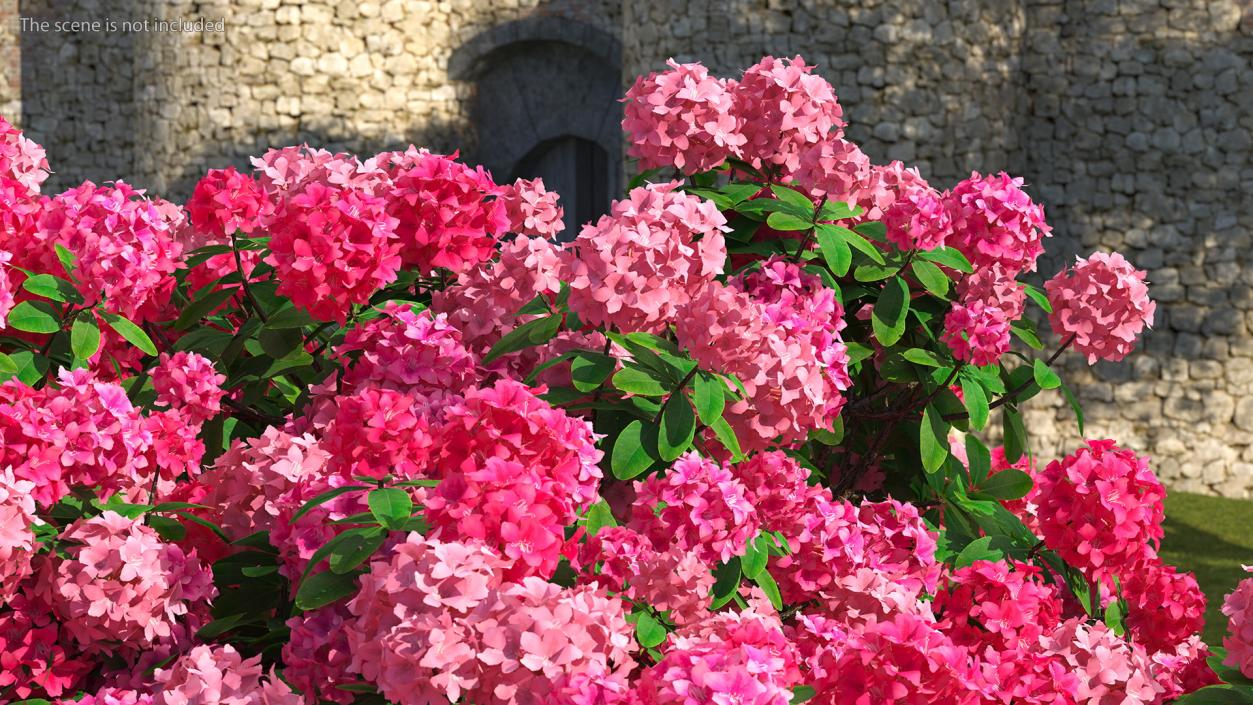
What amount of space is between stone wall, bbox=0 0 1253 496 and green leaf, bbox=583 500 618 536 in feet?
25.4

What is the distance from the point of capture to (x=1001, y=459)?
3434 millimetres

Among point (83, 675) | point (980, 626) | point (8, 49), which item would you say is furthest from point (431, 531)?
point (8, 49)

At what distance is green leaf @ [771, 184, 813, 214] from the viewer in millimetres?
2646

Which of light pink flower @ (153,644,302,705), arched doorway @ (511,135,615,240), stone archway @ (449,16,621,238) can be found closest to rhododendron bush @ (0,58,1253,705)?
light pink flower @ (153,644,302,705)

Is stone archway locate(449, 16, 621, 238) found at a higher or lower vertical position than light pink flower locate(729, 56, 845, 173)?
lower

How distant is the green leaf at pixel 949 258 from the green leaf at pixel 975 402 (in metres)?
0.22

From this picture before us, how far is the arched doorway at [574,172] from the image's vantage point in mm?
12453

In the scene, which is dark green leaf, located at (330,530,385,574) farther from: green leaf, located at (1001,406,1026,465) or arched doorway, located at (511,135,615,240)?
arched doorway, located at (511,135,615,240)

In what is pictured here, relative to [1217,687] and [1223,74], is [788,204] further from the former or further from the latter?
[1223,74]

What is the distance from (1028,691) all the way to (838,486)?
862 mm

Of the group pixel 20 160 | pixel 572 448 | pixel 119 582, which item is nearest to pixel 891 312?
pixel 572 448

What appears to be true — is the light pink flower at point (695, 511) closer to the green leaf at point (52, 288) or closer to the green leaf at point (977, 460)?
the green leaf at point (977, 460)

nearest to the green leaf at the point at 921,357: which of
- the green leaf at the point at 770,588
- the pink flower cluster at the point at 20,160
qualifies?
the green leaf at the point at 770,588

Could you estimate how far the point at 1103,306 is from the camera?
2721mm
